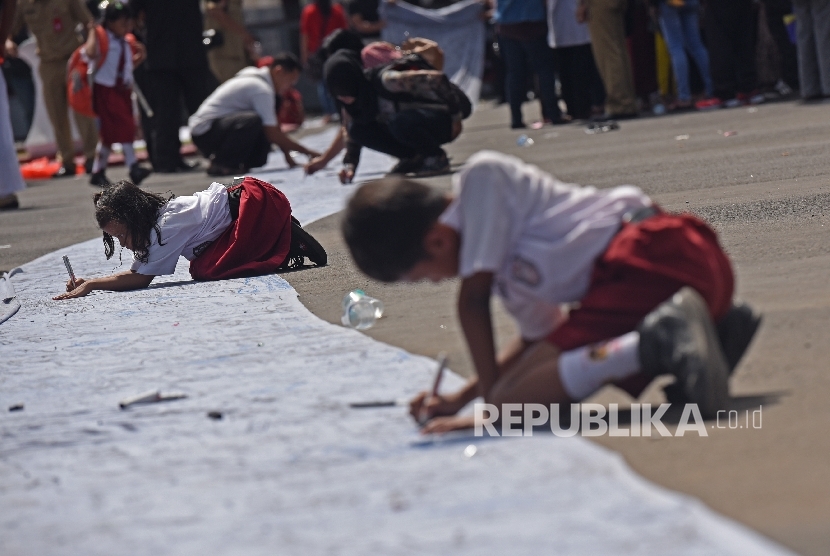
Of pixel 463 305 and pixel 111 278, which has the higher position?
pixel 463 305

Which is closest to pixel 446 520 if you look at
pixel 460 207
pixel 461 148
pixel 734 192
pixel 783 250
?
pixel 460 207

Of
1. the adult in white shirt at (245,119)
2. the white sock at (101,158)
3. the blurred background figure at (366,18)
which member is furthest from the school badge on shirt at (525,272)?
the blurred background figure at (366,18)

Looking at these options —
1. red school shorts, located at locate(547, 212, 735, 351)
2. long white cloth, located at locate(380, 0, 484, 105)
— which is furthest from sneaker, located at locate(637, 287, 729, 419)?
long white cloth, located at locate(380, 0, 484, 105)

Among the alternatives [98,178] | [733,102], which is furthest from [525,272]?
[733,102]

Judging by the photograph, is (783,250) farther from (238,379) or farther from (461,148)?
(461,148)

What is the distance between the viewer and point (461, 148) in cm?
1255

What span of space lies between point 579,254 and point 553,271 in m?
0.08

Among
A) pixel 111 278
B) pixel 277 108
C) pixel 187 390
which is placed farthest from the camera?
pixel 277 108

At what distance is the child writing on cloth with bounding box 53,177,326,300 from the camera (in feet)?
19.6

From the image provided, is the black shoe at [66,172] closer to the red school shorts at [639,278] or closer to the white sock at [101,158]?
the white sock at [101,158]

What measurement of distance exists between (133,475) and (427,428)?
2.29 ft

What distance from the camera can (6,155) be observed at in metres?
10.9

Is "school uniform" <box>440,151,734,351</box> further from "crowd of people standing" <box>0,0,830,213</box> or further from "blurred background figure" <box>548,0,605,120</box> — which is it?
"blurred background figure" <box>548,0,605,120</box>

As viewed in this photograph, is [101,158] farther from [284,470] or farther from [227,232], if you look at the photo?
[284,470]
